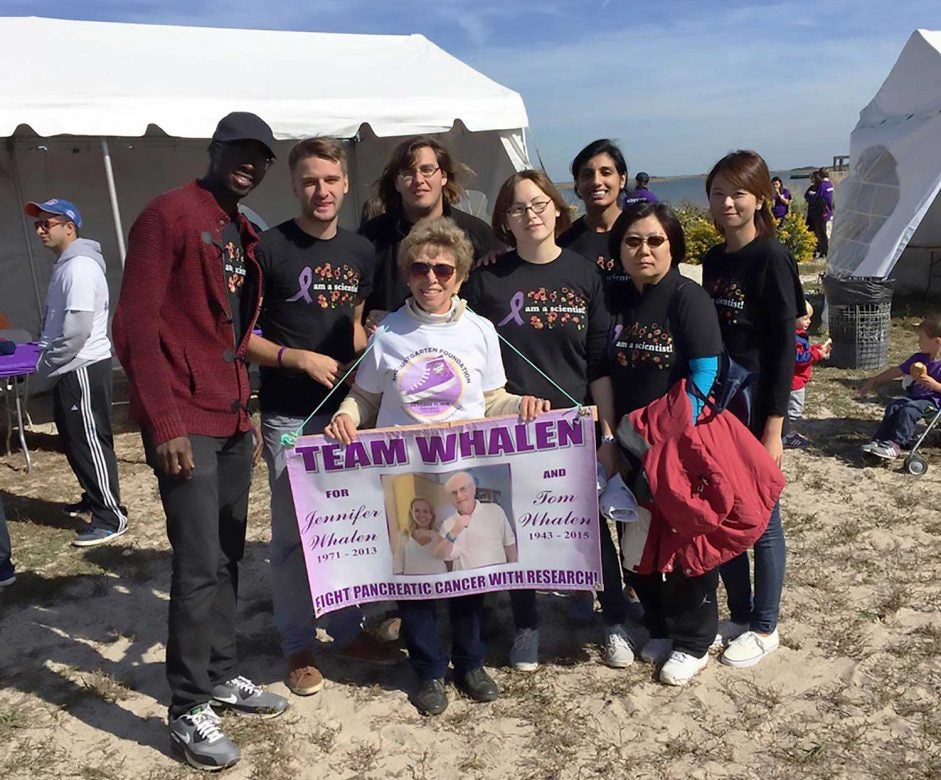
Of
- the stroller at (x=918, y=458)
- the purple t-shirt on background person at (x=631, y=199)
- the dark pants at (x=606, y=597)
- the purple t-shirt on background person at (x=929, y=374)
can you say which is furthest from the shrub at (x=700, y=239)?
the dark pants at (x=606, y=597)

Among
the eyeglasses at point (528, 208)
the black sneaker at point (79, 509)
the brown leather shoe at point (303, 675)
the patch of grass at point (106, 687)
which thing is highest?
the eyeglasses at point (528, 208)

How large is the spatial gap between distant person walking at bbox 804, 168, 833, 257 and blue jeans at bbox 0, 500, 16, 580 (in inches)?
649

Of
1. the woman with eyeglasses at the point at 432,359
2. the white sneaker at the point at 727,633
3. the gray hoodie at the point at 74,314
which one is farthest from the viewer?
the gray hoodie at the point at 74,314

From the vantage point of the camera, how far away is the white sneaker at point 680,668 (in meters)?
3.23

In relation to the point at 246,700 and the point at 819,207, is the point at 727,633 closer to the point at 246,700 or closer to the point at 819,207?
the point at 246,700

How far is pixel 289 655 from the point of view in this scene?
337 cm

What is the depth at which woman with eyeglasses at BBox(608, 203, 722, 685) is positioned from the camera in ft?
9.51

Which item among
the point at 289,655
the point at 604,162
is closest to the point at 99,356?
the point at 289,655

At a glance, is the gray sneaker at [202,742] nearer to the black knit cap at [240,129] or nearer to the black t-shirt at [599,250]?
the black knit cap at [240,129]

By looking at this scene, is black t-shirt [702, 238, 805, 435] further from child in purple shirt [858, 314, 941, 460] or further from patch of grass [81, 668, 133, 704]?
child in purple shirt [858, 314, 941, 460]

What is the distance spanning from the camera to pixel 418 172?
315 centimetres

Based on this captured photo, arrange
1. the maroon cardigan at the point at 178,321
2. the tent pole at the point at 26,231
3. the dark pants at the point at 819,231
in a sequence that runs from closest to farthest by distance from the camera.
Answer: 1. the maroon cardigan at the point at 178,321
2. the tent pole at the point at 26,231
3. the dark pants at the point at 819,231

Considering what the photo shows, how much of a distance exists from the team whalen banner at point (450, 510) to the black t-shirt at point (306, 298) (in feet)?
0.96

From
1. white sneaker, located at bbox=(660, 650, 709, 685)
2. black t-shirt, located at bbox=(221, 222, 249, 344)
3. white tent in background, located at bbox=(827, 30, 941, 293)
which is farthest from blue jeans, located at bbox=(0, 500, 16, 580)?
white tent in background, located at bbox=(827, 30, 941, 293)
